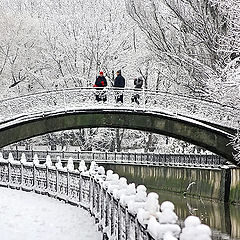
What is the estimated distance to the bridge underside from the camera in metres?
28.0

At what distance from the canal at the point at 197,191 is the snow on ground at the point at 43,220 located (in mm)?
4455

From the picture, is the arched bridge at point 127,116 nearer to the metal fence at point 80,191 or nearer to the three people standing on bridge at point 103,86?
the three people standing on bridge at point 103,86

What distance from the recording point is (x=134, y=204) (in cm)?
939

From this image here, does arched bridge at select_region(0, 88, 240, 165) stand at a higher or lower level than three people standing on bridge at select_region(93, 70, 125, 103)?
lower

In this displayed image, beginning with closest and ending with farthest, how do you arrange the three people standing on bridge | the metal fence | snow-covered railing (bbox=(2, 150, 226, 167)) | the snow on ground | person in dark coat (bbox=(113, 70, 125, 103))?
1. the metal fence
2. the snow on ground
3. the three people standing on bridge
4. person in dark coat (bbox=(113, 70, 125, 103))
5. snow-covered railing (bbox=(2, 150, 226, 167))

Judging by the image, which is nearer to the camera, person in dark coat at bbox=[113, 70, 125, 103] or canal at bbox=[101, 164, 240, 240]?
canal at bbox=[101, 164, 240, 240]

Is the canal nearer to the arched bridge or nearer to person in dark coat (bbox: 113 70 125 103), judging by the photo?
the arched bridge

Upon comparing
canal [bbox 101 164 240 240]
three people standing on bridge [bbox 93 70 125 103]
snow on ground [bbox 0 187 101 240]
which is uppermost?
three people standing on bridge [bbox 93 70 125 103]

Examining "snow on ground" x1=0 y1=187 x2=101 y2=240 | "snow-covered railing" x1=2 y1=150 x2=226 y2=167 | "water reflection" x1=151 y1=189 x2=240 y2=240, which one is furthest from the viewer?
"snow-covered railing" x1=2 y1=150 x2=226 y2=167

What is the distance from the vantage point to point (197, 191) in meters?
32.4

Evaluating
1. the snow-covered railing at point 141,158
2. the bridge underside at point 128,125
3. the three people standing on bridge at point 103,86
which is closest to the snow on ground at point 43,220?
the bridge underside at point 128,125

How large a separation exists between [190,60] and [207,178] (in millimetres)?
5784

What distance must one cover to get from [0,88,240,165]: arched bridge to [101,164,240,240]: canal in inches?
87.5

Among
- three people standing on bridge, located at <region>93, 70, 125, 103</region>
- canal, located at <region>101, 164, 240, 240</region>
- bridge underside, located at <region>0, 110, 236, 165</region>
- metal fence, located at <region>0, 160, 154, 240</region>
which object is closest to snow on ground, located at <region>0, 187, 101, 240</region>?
metal fence, located at <region>0, 160, 154, 240</region>
